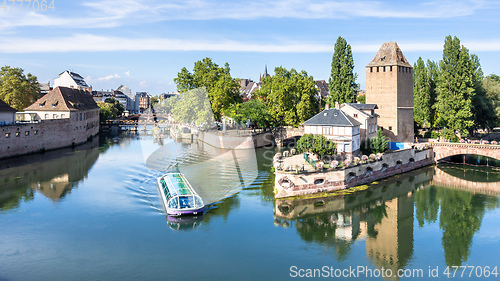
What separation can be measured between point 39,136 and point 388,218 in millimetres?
48476

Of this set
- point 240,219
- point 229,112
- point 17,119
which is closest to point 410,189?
point 240,219

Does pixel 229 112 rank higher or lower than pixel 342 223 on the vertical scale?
higher

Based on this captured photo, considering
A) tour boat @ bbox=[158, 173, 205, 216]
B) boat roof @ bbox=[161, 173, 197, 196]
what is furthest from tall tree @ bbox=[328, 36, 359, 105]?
tour boat @ bbox=[158, 173, 205, 216]

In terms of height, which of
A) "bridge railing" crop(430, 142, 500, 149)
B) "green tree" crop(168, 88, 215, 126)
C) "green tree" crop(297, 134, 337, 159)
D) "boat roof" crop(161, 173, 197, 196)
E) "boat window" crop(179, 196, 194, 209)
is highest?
"green tree" crop(168, 88, 215, 126)

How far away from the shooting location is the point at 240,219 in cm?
2823

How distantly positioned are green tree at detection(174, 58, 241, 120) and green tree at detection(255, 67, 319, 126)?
7.43 metres

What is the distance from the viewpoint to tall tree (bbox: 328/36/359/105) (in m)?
66.0

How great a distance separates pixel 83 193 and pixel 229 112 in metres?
39.0

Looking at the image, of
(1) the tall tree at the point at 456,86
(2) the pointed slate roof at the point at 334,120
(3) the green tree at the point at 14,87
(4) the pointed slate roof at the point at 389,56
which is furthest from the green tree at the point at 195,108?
(1) the tall tree at the point at 456,86

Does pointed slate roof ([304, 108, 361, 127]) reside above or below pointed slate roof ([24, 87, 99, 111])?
below

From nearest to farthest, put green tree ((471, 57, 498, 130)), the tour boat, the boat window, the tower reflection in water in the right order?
the tower reflection in water < the tour boat < the boat window < green tree ((471, 57, 498, 130))

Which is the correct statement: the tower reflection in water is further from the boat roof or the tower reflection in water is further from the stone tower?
the stone tower

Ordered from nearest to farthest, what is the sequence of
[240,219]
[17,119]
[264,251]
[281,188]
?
[264,251], [240,219], [281,188], [17,119]

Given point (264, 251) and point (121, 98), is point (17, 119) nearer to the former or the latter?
point (264, 251)
